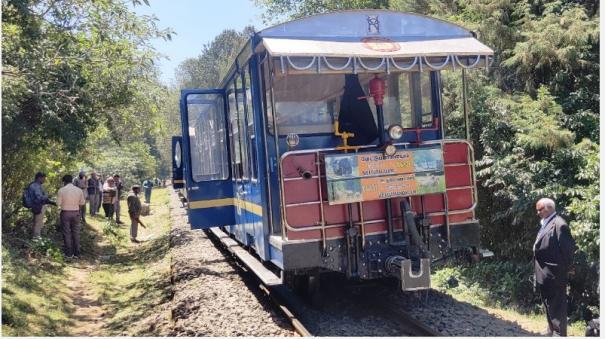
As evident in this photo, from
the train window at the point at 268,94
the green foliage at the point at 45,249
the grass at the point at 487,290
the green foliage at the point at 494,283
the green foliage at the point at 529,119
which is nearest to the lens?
the train window at the point at 268,94

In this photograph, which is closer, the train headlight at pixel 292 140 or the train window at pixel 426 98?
the train headlight at pixel 292 140

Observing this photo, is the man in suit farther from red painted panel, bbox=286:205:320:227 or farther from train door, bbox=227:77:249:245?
train door, bbox=227:77:249:245

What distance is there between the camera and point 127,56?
1132 cm

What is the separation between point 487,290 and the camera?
10.1 metres

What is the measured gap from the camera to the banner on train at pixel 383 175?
19.7 ft

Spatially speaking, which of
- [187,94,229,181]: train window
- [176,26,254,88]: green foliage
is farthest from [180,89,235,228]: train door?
[176,26,254,88]: green foliage

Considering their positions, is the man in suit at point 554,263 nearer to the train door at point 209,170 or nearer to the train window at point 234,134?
the train window at point 234,134

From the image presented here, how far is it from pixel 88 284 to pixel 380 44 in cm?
694

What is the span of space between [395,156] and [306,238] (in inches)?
52.7

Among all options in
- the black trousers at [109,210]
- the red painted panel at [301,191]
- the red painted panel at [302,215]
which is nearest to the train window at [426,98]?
the red painted panel at [301,191]

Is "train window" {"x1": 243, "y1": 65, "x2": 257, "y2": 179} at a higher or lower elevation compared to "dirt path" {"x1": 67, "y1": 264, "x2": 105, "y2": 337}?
higher

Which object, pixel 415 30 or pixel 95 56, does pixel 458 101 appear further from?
pixel 95 56

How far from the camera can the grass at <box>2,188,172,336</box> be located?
7.21 metres

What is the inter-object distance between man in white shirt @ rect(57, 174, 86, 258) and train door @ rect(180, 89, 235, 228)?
9.75ft
